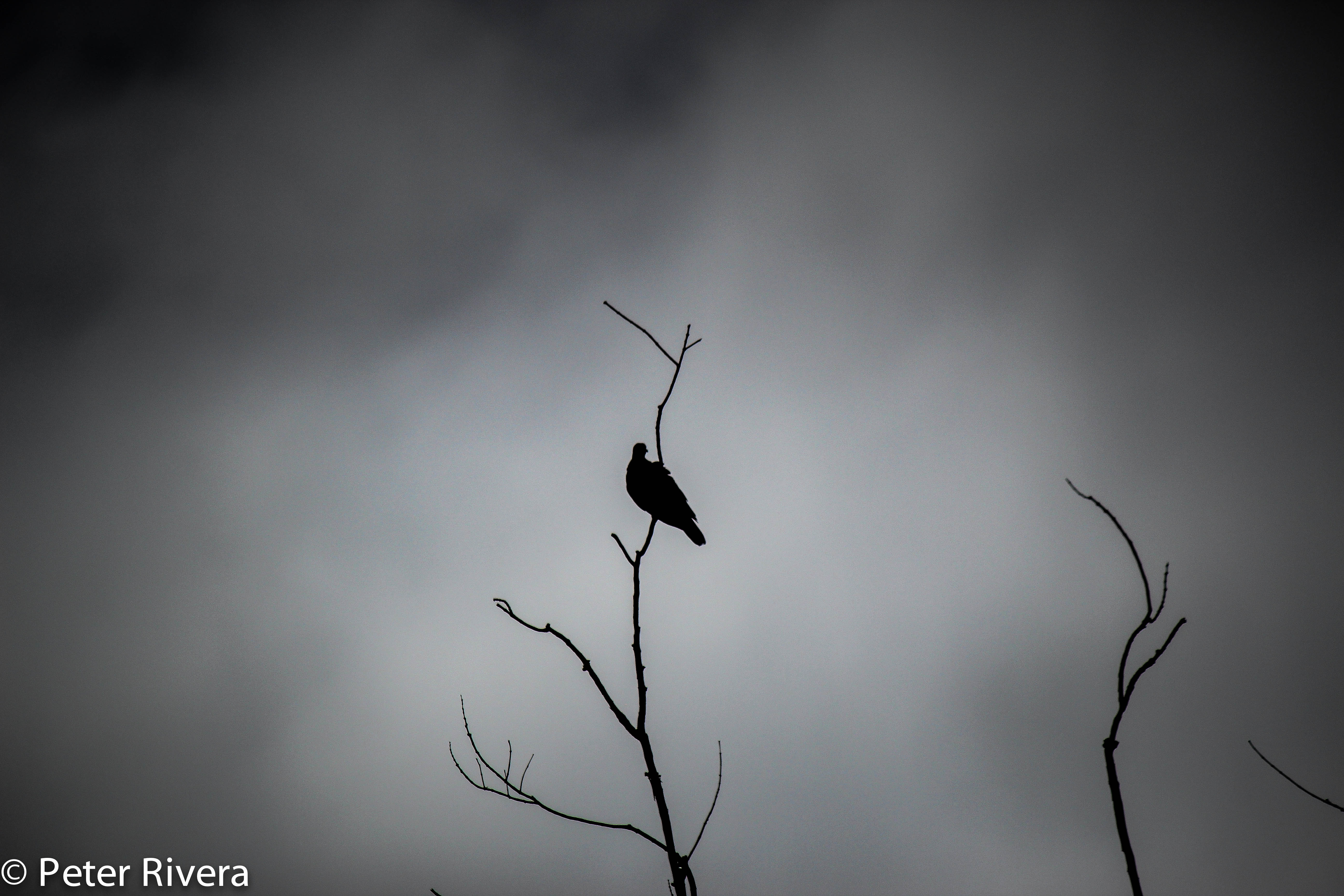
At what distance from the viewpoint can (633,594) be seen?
2520 millimetres

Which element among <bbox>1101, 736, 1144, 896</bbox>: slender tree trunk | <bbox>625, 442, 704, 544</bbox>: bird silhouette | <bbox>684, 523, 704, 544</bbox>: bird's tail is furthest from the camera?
<bbox>684, 523, 704, 544</bbox>: bird's tail

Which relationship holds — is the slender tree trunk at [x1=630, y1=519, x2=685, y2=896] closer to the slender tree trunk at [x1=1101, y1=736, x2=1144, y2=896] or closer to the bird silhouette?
the slender tree trunk at [x1=1101, y1=736, x2=1144, y2=896]

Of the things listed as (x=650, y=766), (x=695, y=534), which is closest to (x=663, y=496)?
(x=695, y=534)

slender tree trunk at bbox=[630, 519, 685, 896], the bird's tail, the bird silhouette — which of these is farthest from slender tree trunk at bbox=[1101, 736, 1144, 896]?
the bird's tail

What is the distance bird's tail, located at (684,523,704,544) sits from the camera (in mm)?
7547

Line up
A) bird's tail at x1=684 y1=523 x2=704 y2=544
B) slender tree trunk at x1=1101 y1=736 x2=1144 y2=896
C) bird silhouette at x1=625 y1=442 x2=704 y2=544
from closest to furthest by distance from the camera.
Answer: slender tree trunk at x1=1101 y1=736 x2=1144 y2=896
bird silhouette at x1=625 y1=442 x2=704 y2=544
bird's tail at x1=684 y1=523 x2=704 y2=544

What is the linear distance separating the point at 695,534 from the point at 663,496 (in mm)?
1718

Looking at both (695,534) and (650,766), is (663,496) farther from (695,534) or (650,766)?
(650,766)

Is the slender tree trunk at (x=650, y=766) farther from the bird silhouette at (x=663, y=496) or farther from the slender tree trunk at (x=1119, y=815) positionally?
the bird silhouette at (x=663, y=496)

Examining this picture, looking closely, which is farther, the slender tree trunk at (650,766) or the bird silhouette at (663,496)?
the bird silhouette at (663,496)

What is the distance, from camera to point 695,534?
25.1 feet

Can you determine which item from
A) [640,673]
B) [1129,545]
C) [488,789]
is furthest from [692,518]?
[1129,545]

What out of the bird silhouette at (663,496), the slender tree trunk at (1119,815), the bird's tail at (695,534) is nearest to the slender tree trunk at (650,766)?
the slender tree trunk at (1119,815)

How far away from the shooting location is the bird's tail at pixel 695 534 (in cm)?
755
